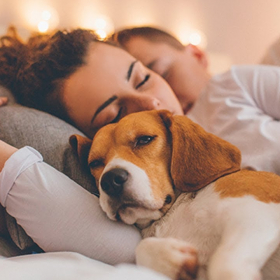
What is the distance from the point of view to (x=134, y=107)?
57.4 inches

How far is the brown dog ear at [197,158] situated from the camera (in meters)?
0.99

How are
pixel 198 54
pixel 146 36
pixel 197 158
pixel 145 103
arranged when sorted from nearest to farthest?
pixel 197 158, pixel 145 103, pixel 146 36, pixel 198 54

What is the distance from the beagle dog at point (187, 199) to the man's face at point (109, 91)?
30 cm

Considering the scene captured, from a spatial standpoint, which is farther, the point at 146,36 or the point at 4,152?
the point at 146,36

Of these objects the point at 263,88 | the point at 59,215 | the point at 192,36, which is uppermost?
the point at 263,88

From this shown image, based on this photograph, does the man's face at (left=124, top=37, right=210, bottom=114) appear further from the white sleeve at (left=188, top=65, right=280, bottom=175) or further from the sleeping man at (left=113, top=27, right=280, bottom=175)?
the white sleeve at (left=188, top=65, right=280, bottom=175)

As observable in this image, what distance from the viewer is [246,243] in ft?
2.39

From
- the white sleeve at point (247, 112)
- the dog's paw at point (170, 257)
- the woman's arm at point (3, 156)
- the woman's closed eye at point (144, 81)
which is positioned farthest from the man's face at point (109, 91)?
the dog's paw at point (170, 257)

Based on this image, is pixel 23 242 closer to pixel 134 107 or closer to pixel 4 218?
pixel 4 218

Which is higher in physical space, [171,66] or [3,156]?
[171,66]

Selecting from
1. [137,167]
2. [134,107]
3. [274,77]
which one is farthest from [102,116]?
[274,77]

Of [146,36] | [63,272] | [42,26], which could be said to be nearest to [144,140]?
[63,272]

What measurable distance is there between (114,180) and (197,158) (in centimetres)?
29

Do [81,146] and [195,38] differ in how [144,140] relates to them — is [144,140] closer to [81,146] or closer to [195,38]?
[81,146]
